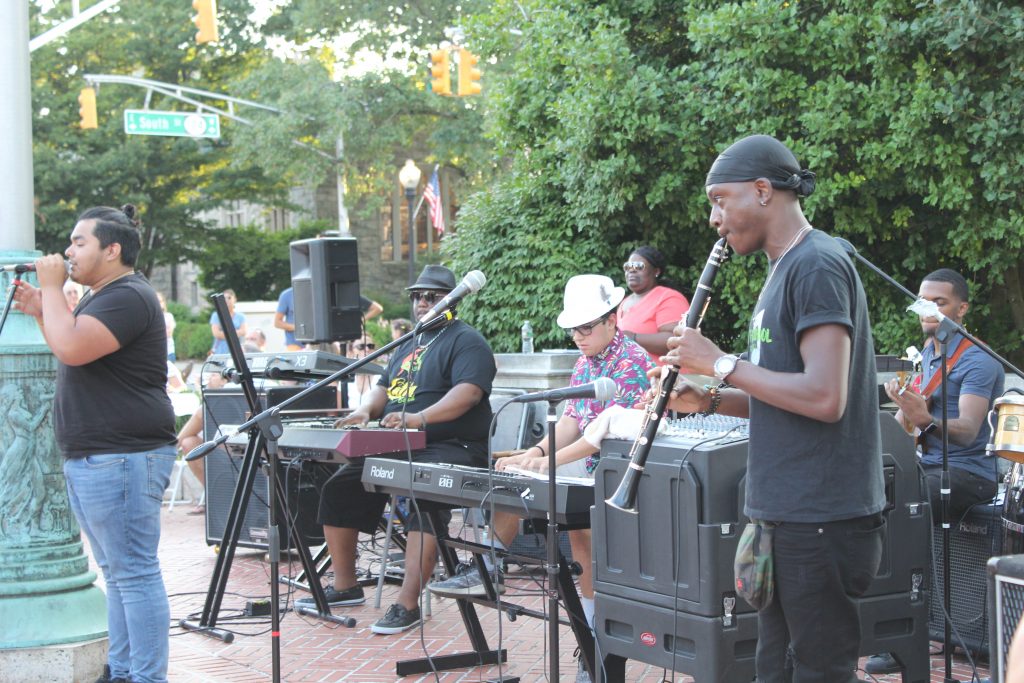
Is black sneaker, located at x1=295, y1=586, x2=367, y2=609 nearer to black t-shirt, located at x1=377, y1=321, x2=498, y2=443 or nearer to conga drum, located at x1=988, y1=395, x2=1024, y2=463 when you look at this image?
black t-shirt, located at x1=377, y1=321, x2=498, y2=443

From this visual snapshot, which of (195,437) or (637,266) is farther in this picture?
(195,437)

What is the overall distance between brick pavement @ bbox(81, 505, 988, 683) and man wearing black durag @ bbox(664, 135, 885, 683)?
209cm

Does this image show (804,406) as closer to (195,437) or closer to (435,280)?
(435,280)

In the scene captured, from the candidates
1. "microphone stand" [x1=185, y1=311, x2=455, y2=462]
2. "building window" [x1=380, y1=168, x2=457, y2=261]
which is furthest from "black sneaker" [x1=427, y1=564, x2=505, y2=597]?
"building window" [x1=380, y1=168, x2=457, y2=261]

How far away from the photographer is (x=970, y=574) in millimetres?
5820

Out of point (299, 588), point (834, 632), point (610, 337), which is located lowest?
point (299, 588)

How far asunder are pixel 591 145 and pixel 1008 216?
3.37m

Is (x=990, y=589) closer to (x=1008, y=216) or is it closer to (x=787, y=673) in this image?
(x=787, y=673)

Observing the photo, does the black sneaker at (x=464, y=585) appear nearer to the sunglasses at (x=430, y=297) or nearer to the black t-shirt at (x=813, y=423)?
the sunglasses at (x=430, y=297)

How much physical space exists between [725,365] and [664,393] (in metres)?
0.31

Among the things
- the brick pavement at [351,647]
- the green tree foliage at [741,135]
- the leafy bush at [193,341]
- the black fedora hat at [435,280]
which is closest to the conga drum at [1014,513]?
the brick pavement at [351,647]

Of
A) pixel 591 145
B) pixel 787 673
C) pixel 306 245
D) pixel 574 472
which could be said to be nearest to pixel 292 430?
A: pixel 574 472

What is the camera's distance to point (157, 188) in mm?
32344

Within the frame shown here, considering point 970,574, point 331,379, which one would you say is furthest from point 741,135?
point 331,379
